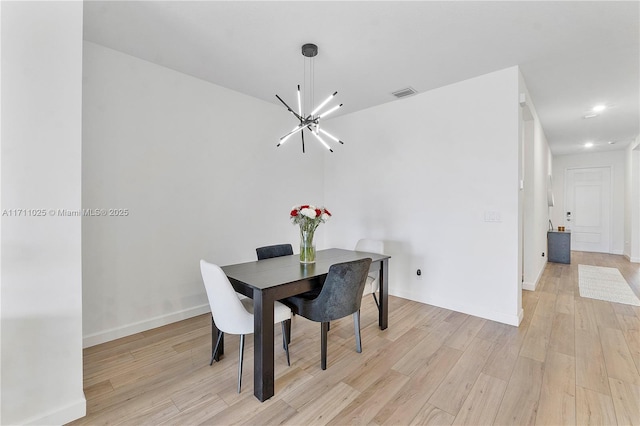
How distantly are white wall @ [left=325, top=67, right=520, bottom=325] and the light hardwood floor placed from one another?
0.51m

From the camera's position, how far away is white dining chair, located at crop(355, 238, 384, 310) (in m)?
2.97

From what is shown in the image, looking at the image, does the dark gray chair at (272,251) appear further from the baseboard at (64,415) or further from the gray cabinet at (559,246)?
the gray cabinet at (559,246)

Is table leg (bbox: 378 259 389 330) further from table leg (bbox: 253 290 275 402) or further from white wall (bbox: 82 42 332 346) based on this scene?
white wall (bbox: 82 42 332 346)

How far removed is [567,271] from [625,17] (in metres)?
4.90

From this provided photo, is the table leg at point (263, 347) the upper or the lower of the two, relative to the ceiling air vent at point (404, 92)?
lower

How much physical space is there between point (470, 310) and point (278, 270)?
240 centimetres

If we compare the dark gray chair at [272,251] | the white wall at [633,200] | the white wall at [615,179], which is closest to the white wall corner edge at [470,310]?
the dark gray chair at [272,251]

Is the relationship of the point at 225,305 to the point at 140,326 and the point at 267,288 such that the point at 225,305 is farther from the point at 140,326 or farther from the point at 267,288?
the point at 140,326

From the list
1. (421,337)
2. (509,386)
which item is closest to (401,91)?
(421,337)

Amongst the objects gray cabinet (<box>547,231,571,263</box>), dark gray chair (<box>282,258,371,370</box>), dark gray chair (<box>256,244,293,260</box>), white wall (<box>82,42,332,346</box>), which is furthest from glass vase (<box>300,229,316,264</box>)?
gray cabinet (<box>547,231,571,263</box>)

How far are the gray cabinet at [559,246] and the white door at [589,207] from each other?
2.37 metres

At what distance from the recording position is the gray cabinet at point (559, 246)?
619 centimetres

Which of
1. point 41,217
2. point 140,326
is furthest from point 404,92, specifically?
point 140,326

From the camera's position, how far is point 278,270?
94.3 inches
